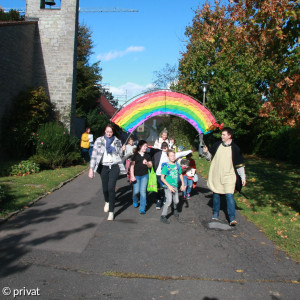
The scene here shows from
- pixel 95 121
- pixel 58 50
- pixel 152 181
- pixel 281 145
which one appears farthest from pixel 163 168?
pixel 95 121

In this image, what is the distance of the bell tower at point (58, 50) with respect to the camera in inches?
642

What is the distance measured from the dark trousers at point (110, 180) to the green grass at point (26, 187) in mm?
1920

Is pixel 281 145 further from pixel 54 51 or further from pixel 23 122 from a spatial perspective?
pixel 23 122

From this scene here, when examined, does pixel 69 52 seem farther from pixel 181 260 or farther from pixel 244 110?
pixel 181 260

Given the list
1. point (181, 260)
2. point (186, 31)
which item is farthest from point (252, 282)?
point (186, 31)

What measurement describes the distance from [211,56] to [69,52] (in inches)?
498

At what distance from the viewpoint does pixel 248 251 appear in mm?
5184

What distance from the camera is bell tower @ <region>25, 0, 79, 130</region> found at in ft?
53.5

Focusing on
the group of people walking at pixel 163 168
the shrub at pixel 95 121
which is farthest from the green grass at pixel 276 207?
the shrub at pixel 95 121

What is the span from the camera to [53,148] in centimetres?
1369

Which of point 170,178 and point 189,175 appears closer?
point 170,178

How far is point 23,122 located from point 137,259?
1109 centimetres

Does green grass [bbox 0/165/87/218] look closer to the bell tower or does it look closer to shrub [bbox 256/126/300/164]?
the bell tower

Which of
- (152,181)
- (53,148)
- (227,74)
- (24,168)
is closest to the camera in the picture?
(152,181)
